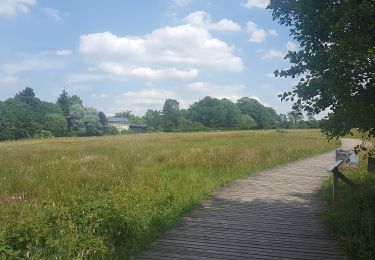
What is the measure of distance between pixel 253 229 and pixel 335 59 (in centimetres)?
323

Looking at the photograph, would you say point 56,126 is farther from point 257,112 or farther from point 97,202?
point 97,202

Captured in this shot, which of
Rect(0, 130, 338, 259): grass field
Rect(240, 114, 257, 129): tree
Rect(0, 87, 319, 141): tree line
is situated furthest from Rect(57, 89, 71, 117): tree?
Rect(0, 130, 338, 259): grass field

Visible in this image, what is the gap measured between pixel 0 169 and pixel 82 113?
8470 centimetres

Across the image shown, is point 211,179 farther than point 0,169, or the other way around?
point 0,169

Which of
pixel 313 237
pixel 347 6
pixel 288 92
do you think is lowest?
pixel 313 237

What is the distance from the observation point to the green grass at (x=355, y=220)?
577cm

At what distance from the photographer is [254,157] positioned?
57.4 ft

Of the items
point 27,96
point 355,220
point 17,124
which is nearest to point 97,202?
point 355,220

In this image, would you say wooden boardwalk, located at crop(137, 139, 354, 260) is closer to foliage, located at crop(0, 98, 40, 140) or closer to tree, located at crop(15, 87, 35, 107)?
foliage, located at crop(0, 98, 40, 140)

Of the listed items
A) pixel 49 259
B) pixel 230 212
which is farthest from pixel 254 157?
pixel 49 259

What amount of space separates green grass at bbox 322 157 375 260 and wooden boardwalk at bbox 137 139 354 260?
0.62 feet

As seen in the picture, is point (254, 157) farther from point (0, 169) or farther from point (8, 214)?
point (8, 214)

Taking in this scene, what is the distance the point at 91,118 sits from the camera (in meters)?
92.8

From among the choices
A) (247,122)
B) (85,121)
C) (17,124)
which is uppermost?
(247,122)
